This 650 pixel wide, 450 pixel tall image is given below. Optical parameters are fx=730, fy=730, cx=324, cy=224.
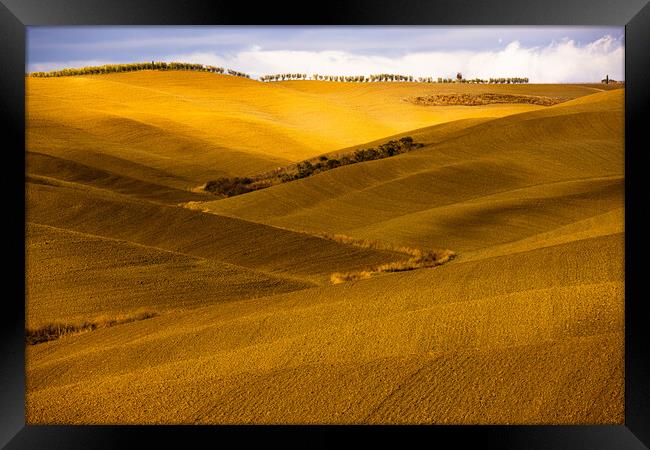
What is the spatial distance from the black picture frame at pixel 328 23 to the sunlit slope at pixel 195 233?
465 centimetres

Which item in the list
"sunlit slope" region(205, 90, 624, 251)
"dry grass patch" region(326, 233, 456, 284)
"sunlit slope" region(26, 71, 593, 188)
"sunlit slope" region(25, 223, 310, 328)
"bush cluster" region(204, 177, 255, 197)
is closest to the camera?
"sunlit slope" region(25, 223, 310, 328)

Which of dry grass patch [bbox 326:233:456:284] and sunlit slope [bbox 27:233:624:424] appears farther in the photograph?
dry grass patch [bbox 326:233:456:284]

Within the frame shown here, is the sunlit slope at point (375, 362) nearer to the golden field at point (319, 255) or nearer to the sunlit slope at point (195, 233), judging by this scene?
the golden field at point (319, 255)

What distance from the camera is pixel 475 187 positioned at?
1531cm

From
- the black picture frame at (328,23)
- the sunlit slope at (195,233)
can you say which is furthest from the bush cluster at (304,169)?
the black picture frame at (328,23)

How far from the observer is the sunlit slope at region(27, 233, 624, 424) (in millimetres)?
6105

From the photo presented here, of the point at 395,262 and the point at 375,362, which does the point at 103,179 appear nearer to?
the point at 395,262

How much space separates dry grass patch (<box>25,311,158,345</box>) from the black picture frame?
6.43 ft

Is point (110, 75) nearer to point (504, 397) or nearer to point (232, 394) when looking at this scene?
point (232, 394)

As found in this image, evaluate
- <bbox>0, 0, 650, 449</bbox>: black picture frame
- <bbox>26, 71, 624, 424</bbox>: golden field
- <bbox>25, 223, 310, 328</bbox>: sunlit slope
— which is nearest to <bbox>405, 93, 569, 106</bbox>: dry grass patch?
<bbox>26, 71, 624, 424</bbox>: golden field

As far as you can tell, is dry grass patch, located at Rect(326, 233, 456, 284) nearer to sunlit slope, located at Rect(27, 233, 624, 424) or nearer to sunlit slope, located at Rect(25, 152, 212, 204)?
sunlit slope, located at Rect(27, 233, 624, 424)

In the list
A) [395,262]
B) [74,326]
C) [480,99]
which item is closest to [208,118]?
[395,262]

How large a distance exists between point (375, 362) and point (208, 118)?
10.7 metres

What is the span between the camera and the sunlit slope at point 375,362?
20.0 ft
